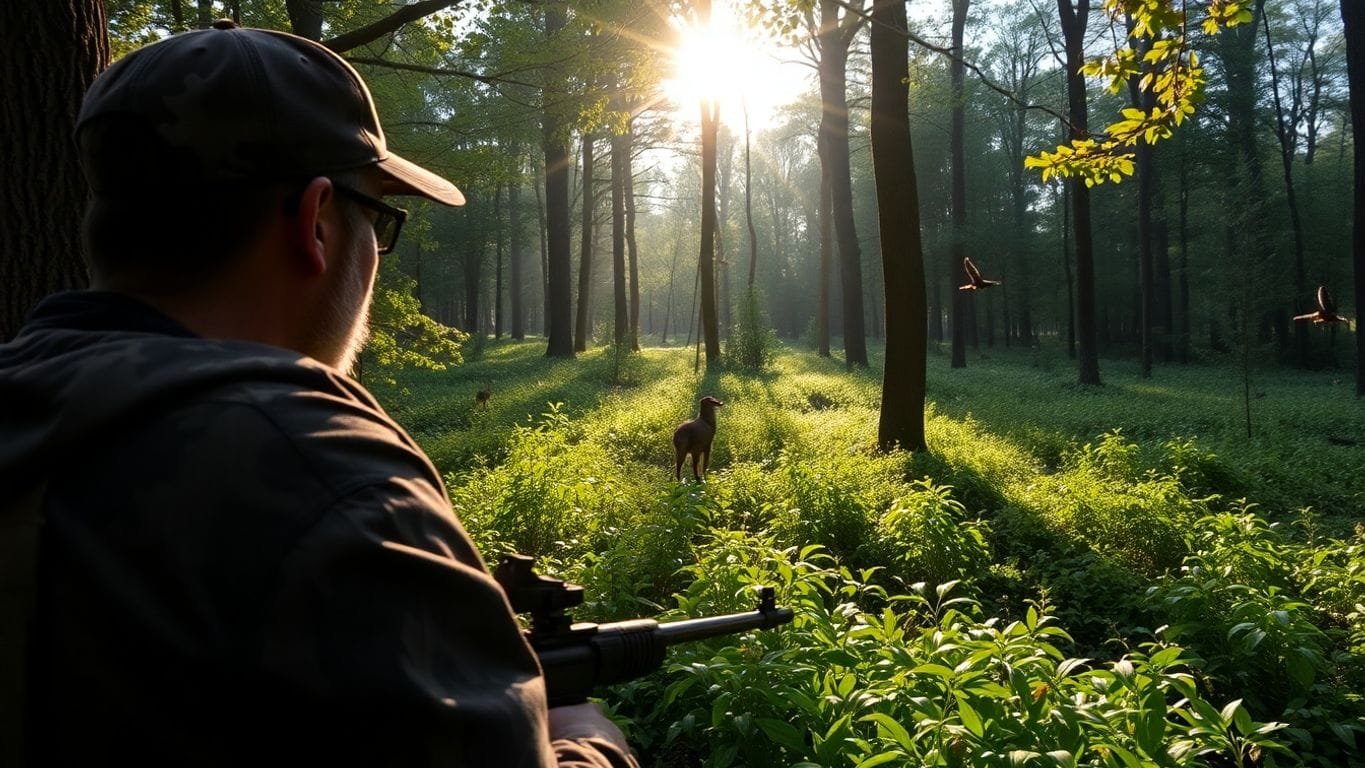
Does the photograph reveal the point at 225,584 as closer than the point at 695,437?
Yes

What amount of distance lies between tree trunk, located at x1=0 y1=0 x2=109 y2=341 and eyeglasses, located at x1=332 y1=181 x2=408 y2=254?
272cm

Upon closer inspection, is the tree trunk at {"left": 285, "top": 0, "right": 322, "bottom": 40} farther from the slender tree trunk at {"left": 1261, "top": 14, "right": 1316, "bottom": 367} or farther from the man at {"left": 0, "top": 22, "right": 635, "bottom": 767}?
the slender tree trunk at {"left": 1261, "top": 14, "right": 1316, "bottom": 367}

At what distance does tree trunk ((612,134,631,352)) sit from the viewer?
28.7 m

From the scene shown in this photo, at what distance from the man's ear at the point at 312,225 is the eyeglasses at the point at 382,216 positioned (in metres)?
0.04

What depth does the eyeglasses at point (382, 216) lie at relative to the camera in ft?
4.30

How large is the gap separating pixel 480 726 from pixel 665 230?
229ft

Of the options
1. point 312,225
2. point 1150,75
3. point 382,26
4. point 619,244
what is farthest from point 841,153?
point 312,225

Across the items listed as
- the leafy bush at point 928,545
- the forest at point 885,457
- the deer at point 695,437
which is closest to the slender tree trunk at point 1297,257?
the forest at point 885,457

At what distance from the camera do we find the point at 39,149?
3.35 meters

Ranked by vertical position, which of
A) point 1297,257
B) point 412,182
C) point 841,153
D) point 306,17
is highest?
point 841,153

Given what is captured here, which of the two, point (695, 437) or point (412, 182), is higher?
point (412, 182)

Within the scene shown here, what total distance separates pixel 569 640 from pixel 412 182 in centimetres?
97

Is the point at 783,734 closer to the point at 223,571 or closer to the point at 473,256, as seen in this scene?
the point at 223,571

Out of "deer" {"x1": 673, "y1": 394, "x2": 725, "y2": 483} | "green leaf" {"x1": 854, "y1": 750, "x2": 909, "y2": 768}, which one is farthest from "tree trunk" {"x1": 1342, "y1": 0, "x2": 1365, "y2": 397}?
"green leaf" {"x1": 854, "y1": 750, "x2": 909, "y2": 768}
